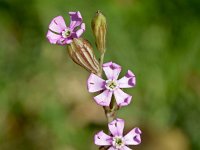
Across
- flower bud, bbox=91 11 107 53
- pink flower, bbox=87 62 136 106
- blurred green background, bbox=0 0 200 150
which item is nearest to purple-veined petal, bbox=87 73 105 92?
pink flower, bbox=87 62 136 106

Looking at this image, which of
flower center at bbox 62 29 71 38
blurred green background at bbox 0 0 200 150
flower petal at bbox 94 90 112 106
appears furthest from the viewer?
blurred green background at bbox 0 0 200 150

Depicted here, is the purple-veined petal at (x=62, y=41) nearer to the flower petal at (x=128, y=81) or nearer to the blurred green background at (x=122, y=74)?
the flower petal at (x=128, y=81)

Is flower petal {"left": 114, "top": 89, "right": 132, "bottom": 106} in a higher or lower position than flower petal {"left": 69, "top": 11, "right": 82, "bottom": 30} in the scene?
lower

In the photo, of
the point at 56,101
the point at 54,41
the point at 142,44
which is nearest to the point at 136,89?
the point at 142,44

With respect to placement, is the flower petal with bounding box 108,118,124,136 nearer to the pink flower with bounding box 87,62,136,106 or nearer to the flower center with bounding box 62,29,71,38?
the pink flower with bounding box 87,62,136,106

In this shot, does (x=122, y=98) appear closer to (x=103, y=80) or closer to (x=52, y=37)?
(x=103, y=80)

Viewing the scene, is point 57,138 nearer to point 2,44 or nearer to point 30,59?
point 30,59

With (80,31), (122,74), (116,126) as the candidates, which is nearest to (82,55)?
(80,31)
